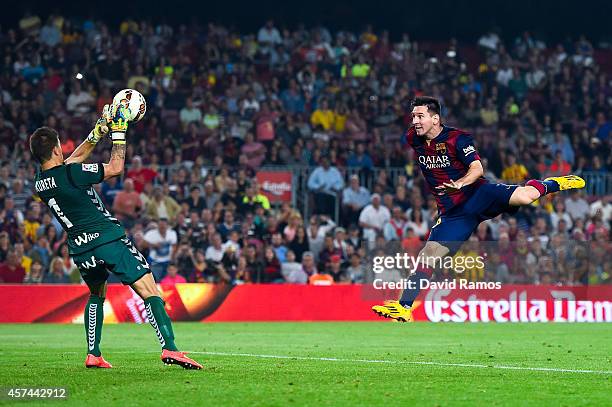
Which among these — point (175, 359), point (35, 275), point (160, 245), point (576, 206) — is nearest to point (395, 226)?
point (576, 206)

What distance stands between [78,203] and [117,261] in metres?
0.71

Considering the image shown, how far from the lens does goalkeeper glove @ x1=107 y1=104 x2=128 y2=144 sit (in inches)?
459

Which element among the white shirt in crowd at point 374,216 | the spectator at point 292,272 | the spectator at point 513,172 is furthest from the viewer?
the spectator at point 513,172

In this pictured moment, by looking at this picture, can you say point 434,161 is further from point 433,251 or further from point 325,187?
point 325,187

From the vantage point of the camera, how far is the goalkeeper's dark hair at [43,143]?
37.6 ft

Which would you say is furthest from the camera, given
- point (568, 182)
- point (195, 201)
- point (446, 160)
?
point (195, 201)

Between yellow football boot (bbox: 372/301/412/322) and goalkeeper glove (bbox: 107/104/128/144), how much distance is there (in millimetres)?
3306

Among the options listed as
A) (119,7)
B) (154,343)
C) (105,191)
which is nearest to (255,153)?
(105,191)

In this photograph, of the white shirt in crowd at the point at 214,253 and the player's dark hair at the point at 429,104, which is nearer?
the player's dark hair at the point at 429,104

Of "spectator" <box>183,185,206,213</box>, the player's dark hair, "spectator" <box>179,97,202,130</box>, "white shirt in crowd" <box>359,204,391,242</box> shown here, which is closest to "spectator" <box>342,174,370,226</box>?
"white shirt in crowd" <box>359,204,391,242</box>

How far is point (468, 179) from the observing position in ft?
40.9

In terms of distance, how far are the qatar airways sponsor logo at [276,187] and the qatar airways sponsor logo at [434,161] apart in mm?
14158

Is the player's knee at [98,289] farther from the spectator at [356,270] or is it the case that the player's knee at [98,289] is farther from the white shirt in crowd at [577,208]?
the white shirt in crowd at [577,208]

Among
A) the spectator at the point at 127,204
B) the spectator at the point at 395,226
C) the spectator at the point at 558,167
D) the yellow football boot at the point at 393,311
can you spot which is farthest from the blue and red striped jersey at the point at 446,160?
the spectator at the point at 558,167
